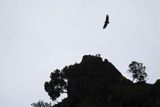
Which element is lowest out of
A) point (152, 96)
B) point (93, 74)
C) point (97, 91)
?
point (152, 96)

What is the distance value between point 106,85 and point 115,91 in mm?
4537

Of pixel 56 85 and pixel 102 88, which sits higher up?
pixel 56 85

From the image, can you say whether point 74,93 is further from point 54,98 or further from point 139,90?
point 139,90

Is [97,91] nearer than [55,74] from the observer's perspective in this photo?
Yes

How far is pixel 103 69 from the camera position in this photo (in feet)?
293

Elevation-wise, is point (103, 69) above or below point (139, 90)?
above

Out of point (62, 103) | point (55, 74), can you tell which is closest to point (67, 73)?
point (55, 74)

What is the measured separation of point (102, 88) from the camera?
8444 centimetres

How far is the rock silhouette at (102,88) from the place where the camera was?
78.7 meters

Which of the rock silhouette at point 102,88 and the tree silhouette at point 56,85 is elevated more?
the tree silhouette at point 56,85

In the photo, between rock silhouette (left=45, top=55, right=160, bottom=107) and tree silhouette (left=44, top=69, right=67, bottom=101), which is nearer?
rock silhouette (left=45, top=55, right=160, bottom=107)

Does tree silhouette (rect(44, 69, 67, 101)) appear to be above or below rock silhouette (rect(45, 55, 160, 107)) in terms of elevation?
above

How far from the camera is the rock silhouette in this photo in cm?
7869

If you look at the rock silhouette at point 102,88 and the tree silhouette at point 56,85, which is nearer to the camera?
the rock silhouette at point 102,88
